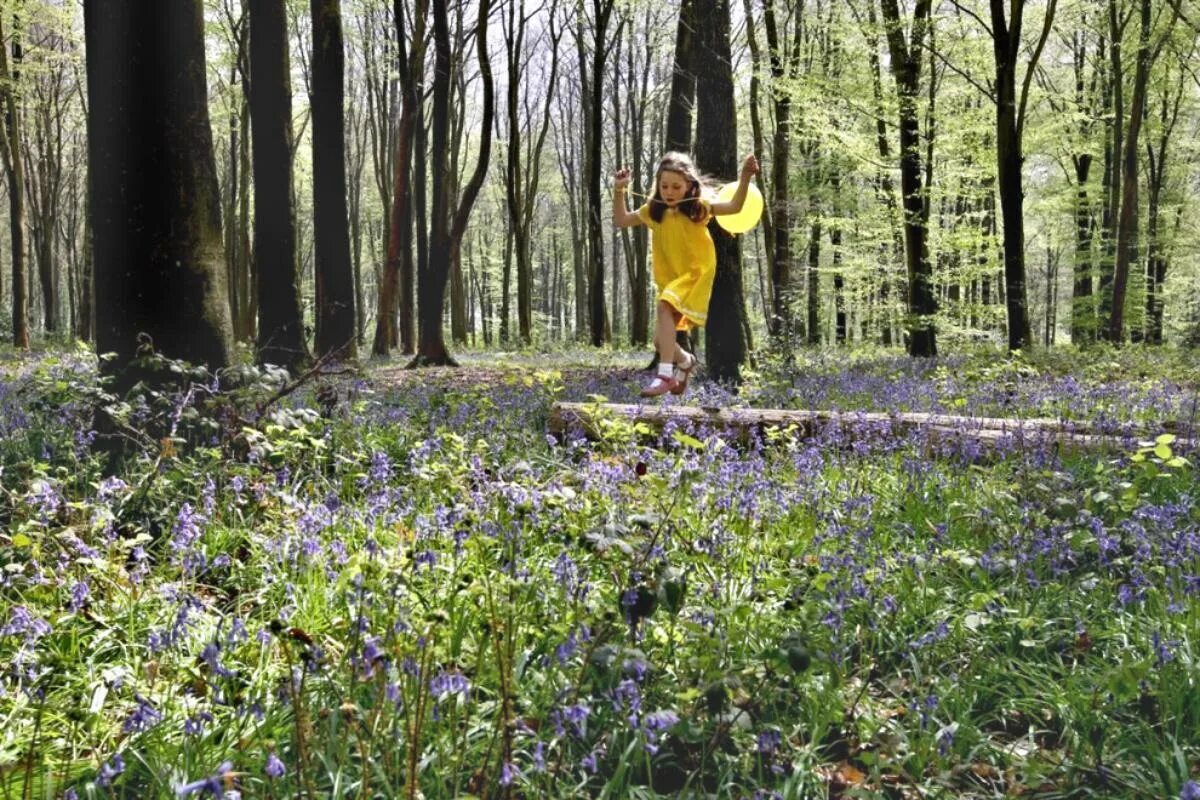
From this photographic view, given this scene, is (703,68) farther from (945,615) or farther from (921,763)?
(921,763)

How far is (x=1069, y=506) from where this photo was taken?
142 inches

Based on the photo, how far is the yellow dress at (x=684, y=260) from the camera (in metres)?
6.93

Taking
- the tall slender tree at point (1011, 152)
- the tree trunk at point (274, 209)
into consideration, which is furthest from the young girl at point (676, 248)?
the tall slender tree at point (1011, 152)

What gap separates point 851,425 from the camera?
6.15 meters

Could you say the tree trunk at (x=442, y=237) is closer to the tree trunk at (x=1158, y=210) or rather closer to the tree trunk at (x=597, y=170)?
the tree trunk at (x=597, y=170)

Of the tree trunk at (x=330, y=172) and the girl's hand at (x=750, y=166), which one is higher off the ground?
the tree trunk at (x=330, y=172)

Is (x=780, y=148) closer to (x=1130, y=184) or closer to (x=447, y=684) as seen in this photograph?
(x=1130, y=184)

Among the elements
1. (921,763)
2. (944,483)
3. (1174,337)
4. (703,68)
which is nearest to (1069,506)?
(944,483)

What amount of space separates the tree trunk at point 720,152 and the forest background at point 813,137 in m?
0.08

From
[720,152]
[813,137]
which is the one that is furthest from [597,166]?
[720,152]

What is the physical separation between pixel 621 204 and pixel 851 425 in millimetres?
2427

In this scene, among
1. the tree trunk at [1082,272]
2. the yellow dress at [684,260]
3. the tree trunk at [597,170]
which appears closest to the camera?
the yellow dress at [684,260]

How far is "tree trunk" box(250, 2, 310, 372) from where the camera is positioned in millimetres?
9875

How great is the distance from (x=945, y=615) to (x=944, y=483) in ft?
5.56
